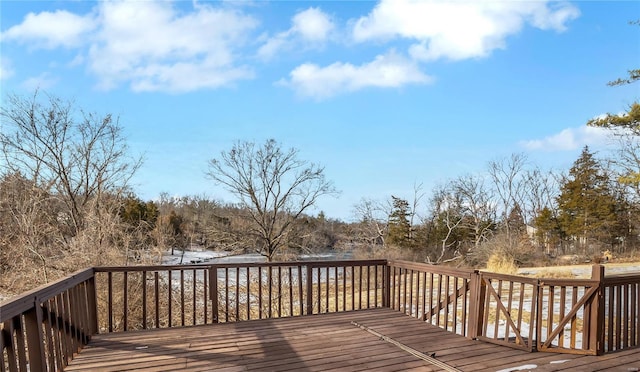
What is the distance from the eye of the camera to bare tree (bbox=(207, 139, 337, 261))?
11.9 metres

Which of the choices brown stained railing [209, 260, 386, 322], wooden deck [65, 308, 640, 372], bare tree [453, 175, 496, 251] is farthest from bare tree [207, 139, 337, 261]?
bare tree [453, 175, 496, 251]

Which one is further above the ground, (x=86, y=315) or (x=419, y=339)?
(x=86, y=315)

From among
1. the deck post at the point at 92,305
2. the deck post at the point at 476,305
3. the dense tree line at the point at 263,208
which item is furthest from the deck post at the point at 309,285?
the dense tree line at the point at 263,208

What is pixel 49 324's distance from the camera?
2.76 metres

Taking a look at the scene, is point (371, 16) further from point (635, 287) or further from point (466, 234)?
point (466, 234)

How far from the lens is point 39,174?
27.5ft

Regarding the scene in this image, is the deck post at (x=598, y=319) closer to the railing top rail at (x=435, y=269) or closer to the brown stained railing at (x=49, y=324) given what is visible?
the railing top rail at (x=435, y=269)

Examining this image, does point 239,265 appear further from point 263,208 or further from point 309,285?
point 263,208

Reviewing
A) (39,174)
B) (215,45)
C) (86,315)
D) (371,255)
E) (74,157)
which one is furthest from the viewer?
(371,255)

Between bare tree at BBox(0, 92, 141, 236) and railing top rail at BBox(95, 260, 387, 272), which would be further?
bare tree at BBox(0, 92, 141, 236)

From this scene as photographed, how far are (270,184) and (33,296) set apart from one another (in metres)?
9.77

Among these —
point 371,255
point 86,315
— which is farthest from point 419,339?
point 371,255

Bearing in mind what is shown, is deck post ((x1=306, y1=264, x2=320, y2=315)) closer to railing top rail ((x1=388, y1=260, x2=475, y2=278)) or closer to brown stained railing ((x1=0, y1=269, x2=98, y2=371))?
railing top rail ((x1=388, y1=260, x2=475, y2=278))

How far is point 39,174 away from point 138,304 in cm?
417
